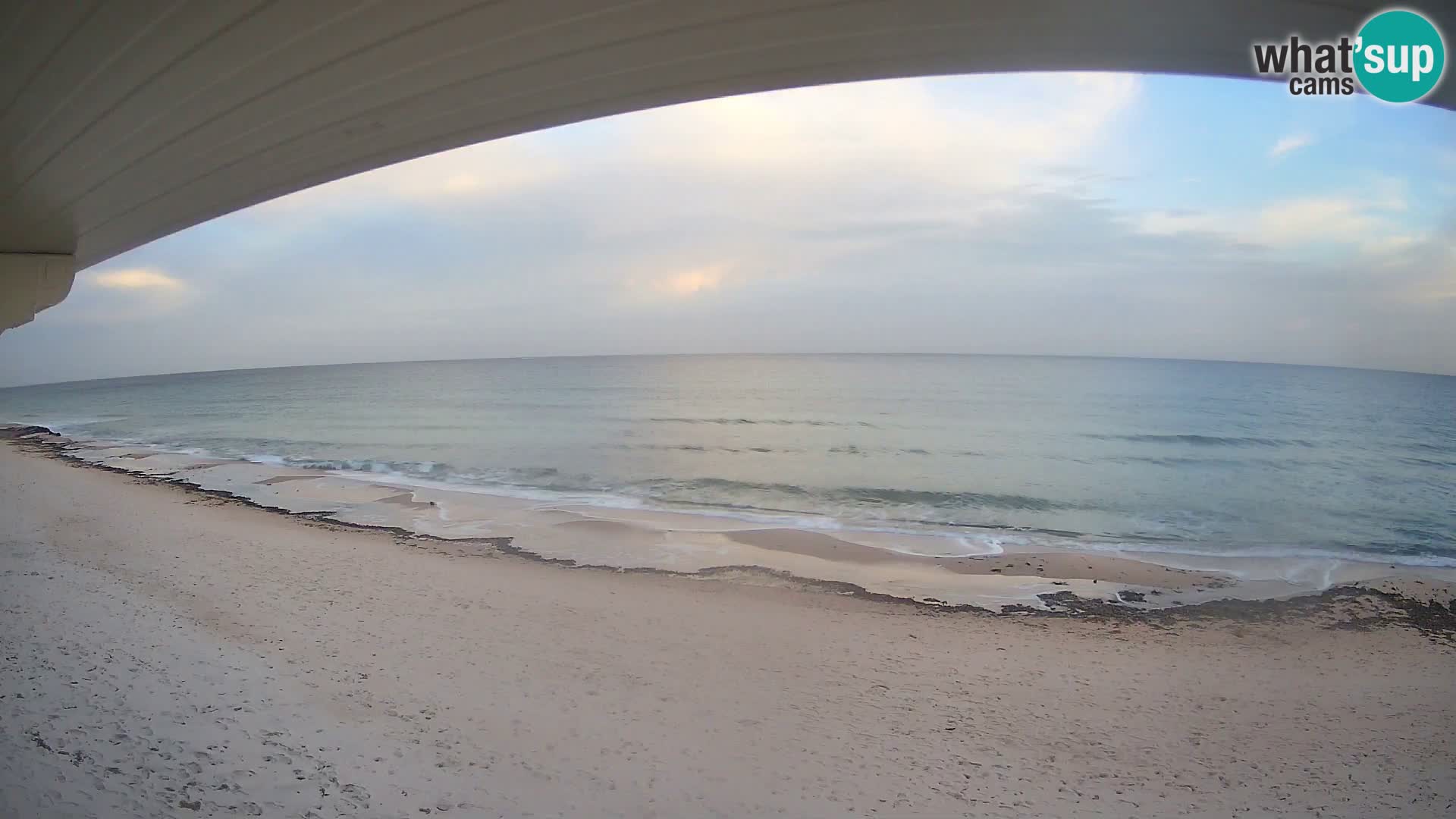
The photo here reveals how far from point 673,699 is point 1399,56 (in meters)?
5.31

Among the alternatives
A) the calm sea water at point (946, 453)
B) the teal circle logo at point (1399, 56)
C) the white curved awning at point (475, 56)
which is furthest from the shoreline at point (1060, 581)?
the white curved awning at point (475, 56)

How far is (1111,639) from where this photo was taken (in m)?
7.30

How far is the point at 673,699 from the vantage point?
5348 mm

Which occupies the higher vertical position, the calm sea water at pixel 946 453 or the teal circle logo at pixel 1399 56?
the teal circle logo at pixel 1399 56

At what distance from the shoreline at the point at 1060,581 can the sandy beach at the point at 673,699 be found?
121 millimetres

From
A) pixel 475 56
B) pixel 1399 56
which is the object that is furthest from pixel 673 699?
pixel 1399 56

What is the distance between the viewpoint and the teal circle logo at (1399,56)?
148 cm

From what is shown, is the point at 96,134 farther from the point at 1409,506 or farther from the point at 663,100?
the point at 1409,506

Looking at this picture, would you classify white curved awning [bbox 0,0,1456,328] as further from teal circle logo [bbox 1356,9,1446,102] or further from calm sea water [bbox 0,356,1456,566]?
calm sea water [bbox 0,356,1456,566]

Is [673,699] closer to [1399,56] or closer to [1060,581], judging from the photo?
[1399,56]

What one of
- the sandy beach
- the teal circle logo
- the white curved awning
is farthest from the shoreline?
the white curved awning

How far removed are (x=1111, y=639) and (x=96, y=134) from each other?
8.88m

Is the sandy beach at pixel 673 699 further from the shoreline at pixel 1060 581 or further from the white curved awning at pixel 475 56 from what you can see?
the white curved awning at pixel 475 56

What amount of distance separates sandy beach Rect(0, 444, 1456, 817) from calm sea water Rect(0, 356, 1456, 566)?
5.59m
